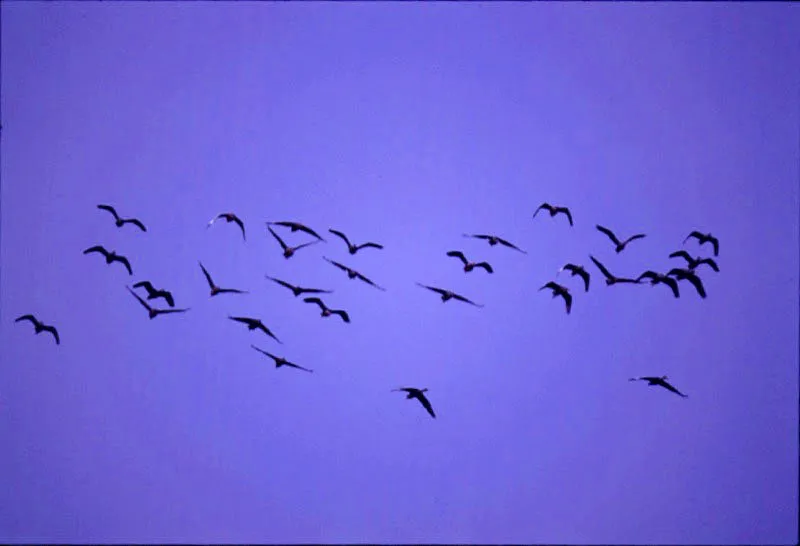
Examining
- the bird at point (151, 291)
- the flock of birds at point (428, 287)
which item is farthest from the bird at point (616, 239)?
the bird at point (151, 291)

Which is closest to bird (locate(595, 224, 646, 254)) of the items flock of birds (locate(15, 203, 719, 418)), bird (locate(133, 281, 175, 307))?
flock of birds (locate(15, 203, 719, 418))

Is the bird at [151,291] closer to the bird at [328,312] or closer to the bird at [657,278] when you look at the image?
the bird at [328,312]

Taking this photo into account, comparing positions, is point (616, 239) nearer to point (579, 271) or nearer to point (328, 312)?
point (579, 271)

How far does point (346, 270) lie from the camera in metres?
27.7

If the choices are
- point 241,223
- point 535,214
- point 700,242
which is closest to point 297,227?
point 241,223

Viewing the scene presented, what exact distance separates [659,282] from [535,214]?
610cm

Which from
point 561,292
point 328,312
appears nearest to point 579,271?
point 561,292

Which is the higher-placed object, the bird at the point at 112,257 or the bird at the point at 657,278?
the bird at the point at 112,257

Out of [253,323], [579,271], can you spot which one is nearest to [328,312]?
[253,323]

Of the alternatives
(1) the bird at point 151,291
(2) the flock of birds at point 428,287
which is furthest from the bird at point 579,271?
(1) the bird at point 151,291

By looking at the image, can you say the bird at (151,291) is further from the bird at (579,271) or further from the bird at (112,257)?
the bird at (579,271)

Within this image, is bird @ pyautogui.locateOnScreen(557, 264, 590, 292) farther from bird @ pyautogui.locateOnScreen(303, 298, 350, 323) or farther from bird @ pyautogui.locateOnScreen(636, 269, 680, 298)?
bird @ pyautogui.locateOnScreen(303, 298, 350, 323)

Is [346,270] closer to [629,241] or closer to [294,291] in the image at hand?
[294,291]

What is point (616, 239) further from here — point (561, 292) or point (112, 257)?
point (112, 257)
